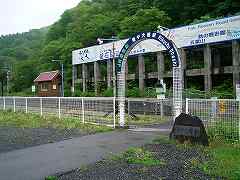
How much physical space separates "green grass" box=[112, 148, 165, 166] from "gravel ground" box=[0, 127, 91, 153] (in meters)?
3.50

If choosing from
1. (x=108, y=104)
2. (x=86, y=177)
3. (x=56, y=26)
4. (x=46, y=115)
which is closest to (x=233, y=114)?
(x=86, y=177)

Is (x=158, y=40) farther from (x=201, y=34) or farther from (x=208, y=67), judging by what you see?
(x=208, y=67)

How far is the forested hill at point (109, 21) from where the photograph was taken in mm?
46875

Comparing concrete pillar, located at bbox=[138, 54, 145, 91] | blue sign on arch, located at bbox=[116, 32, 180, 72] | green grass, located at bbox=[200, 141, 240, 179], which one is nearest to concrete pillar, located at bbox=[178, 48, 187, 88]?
concrete pillar, located at bbox=[138, 54, 145, 91]

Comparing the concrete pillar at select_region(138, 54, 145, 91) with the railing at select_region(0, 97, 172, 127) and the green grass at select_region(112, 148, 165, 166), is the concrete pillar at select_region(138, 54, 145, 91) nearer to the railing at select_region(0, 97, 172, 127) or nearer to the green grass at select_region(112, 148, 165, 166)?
the railing at select_region(0, 97, 172, 127)

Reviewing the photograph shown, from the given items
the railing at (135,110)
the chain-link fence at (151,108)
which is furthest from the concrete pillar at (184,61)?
the railing at (135,110)

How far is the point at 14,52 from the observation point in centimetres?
11044

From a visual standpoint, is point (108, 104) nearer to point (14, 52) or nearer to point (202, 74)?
point (202, 74)

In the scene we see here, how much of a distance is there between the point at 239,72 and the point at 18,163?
2626cm

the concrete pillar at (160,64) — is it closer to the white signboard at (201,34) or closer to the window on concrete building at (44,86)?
the white signboard at (201,34)

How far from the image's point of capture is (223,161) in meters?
7.87

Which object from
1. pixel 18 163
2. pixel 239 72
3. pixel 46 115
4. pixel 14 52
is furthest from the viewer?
pixel 14 52

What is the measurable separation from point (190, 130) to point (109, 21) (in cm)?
5447

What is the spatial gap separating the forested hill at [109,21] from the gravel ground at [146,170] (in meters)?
31.5
